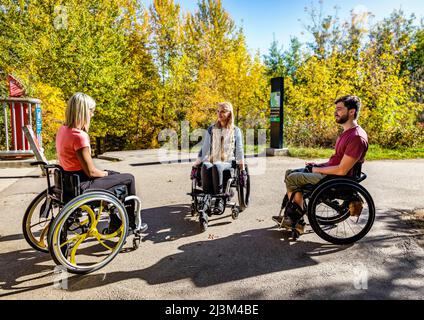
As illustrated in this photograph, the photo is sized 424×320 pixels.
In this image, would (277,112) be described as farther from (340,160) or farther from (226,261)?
(226,261)

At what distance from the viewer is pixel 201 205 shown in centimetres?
392

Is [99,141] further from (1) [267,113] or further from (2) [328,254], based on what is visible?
(2) [328,254]

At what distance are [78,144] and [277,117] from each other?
8.83 m

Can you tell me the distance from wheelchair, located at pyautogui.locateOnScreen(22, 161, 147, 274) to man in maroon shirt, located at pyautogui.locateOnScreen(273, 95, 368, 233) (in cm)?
172

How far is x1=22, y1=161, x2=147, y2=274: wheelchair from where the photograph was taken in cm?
255

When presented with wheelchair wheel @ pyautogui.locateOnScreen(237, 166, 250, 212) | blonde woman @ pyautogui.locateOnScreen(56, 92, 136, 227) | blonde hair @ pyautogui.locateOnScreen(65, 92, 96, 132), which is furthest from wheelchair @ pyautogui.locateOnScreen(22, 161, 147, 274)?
wheelchair wheel @ pyautogui.locateOnScreen(237, 166, 250, 212)

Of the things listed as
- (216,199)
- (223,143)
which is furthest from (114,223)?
(223,143)

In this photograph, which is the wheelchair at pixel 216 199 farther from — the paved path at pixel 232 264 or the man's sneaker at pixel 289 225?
the man's sneaker at pixel 289 225

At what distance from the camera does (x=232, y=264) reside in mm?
2930

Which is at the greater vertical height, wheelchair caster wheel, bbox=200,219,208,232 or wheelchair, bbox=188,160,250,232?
wheelchair, bbox=188,160,250,232

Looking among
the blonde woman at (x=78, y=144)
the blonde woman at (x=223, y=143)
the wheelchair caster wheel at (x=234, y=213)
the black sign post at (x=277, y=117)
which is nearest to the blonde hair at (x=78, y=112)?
the blonde woman at (x=78, y=144)

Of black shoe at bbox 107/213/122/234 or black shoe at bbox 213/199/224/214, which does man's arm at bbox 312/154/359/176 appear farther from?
black shoe at bbox 107/213/122/234
